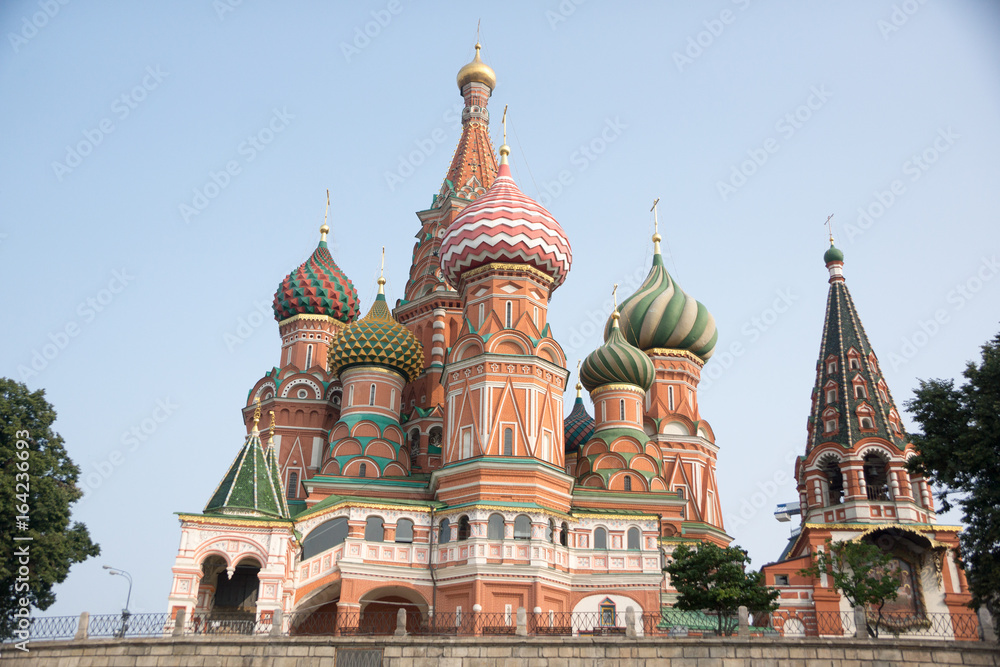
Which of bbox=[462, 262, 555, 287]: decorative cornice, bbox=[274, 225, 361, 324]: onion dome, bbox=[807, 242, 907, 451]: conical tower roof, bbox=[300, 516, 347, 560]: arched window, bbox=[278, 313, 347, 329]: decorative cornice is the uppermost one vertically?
bbox=[274, 225, 361, 324]: onion dome

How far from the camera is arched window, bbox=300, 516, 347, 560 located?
988 inches

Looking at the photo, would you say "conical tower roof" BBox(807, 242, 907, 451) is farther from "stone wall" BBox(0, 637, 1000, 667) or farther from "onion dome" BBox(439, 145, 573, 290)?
"stone wall" BBox(0, 637, 1000, 667)

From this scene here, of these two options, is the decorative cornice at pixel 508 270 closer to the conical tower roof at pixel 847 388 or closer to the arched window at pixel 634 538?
the arched window at pixel 634 538

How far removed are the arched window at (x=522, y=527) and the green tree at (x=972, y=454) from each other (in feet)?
A: 33.2

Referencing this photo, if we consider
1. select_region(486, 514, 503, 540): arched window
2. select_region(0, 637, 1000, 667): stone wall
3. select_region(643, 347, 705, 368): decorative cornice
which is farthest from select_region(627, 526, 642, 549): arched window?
select_region(643, 347, 705, 368): decorative cornice

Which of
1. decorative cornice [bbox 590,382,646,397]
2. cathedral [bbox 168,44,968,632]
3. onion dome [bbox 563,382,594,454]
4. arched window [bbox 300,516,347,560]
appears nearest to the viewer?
cathedral [bbox 168,44,968,632]

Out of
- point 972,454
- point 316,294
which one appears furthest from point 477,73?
point 972,454

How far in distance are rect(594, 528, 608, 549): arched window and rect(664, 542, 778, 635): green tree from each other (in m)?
4.25

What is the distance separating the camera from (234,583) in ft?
79.6

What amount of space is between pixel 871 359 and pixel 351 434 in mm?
16962

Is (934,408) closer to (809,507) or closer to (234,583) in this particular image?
(809,507)

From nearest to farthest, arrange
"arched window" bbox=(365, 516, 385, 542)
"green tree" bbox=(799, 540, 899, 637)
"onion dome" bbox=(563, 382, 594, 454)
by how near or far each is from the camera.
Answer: "green tree" bbox=(799, 540, 899, 637) < "arched window" bbox=(365, 516, 385, 542) < "onion dome" bbox=(563, 382, 594, 454)

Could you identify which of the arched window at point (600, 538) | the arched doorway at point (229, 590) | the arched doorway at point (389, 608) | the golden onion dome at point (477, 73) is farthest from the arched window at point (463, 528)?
the golden onion dome at point (477, 73)

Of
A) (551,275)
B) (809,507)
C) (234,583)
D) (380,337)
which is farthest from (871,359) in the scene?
(234,583)
